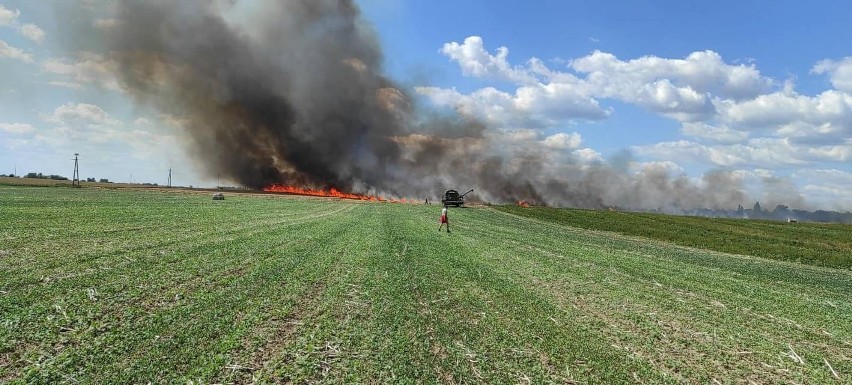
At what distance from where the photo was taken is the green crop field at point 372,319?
27.7 feet

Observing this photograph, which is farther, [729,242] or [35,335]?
[729,242]

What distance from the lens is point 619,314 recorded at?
13930 mm

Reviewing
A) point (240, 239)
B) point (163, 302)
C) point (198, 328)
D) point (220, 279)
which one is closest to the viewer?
point (198, 328)

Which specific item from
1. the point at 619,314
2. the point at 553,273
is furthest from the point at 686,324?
the point at 553,273

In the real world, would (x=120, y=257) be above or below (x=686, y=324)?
above

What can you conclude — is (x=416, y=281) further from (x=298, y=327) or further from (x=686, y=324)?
(x=686, y=324)

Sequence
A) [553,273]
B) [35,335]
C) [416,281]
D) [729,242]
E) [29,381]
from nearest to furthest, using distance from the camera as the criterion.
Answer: [29,381] → [35,335] → [416,281] → [553,273] → [729,242]

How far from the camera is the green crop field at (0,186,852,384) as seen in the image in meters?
8.44

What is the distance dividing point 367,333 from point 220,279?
261 inches

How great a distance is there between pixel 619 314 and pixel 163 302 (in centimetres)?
1280

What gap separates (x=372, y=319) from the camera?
11.4 m

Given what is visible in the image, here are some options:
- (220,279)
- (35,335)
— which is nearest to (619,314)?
(220,279)

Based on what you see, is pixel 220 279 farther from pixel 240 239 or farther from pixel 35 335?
pixel 240 239

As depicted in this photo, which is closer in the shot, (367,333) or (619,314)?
(367,333)
